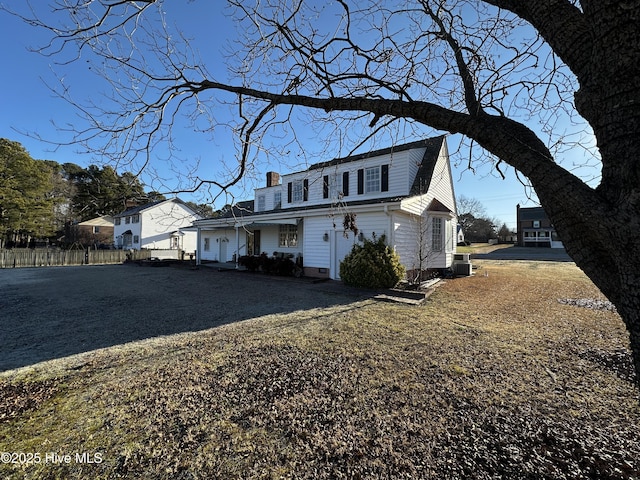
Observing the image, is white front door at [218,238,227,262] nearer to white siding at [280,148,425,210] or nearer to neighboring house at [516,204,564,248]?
white siding at [280,148,425,210]

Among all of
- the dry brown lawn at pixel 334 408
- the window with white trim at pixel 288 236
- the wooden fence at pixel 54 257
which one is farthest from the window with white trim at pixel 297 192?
the wooden fence at pixel 54 257

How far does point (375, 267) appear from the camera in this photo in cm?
998

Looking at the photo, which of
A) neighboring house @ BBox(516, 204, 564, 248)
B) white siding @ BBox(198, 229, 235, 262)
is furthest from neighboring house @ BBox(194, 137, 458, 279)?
neighboring house @ BBox(516, 204, 564, 248)

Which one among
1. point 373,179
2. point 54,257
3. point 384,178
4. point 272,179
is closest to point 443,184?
point 384,178

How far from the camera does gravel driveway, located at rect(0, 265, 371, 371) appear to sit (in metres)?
5.15

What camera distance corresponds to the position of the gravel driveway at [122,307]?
16.9 ft

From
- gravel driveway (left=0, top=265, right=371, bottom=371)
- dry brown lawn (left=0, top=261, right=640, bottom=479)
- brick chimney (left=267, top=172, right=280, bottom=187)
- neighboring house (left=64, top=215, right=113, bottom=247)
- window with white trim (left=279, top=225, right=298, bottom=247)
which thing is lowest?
dry brown lawn (left=0, top=261, right=640, bottom=479)

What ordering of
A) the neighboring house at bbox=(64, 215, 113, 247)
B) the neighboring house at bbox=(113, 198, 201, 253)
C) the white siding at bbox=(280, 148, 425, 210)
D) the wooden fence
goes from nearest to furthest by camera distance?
the white siding at bbox=(280, 148, 425, 210) → the wooden fence → the neighboring house at bbox=(113, 198, 201, 253) → the neighboring house at bbox=(64, 215, 113, 247)

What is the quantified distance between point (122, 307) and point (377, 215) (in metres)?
8.99

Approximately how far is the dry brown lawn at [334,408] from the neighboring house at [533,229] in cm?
5082

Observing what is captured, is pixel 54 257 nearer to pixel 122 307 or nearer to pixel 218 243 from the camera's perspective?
pixel 218 243

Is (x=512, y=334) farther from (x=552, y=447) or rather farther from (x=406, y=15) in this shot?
(x=406, y=15)

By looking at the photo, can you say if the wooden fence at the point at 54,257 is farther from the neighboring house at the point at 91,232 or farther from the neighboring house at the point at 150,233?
the neighboring house at the point at 91,232

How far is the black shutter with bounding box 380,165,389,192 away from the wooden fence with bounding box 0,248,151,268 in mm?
22698
